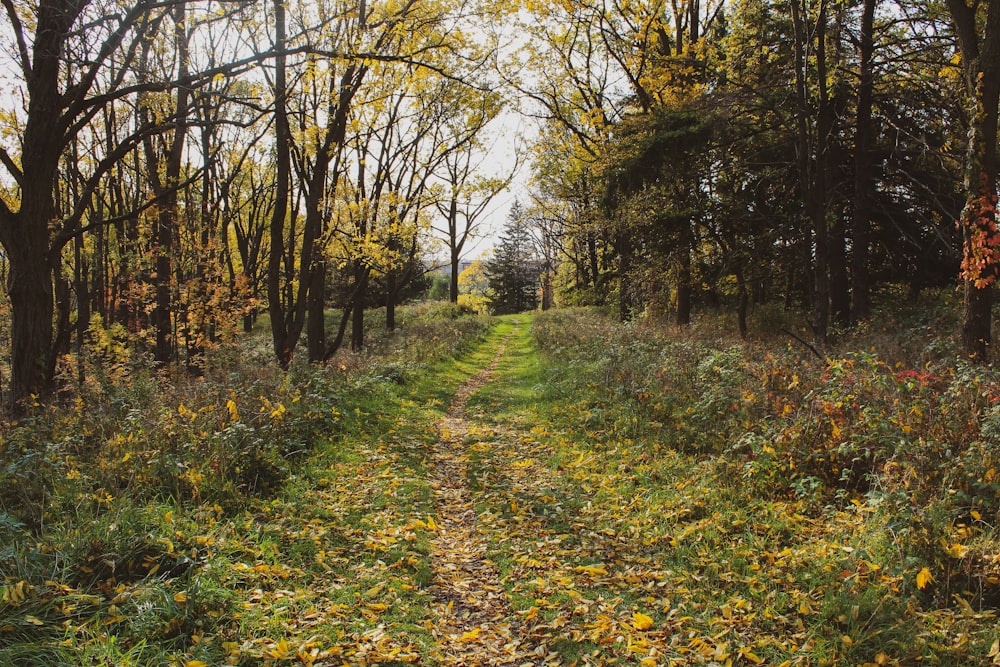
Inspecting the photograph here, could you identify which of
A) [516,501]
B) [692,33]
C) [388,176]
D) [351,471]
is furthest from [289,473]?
[692,33]

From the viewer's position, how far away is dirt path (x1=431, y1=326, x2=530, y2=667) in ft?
11.8

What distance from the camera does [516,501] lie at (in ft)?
19.6

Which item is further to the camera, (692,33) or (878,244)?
(692,33)

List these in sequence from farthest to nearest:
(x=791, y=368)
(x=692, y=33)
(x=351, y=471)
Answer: (x=692, y=33) → (x=791, y=368) → (x=351, y=471)

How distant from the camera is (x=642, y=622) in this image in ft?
12.2

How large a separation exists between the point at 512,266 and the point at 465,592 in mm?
51534

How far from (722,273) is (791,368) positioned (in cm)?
638

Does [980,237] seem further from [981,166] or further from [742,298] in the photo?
[742,298]

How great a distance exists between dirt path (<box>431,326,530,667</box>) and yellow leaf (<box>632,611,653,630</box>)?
2.59ft

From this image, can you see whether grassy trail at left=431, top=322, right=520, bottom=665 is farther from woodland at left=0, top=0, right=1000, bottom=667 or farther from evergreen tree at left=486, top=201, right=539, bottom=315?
evergreen tree at left=486, top=201, right=539, bottom=315

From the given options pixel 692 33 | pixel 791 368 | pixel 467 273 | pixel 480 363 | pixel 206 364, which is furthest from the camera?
pixel 467 273

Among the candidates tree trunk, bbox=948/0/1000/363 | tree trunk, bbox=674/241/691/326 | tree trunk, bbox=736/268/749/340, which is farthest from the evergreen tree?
tree trunk, bbox=948/0/1000/363

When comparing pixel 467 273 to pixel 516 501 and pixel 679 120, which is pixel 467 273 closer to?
pixel 679 120

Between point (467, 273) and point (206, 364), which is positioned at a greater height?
A: point (467, 273)
